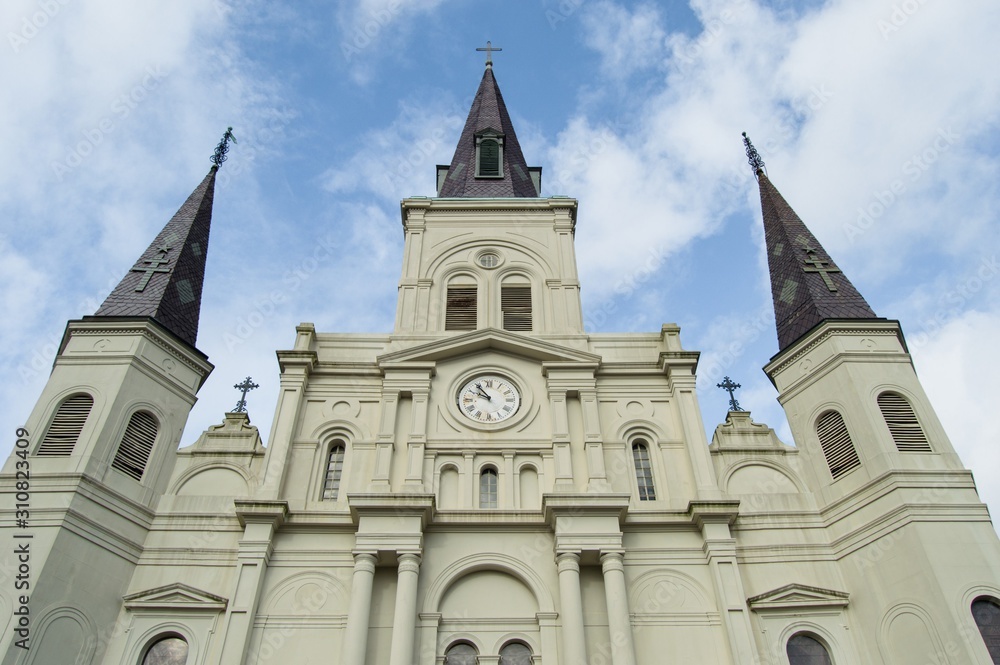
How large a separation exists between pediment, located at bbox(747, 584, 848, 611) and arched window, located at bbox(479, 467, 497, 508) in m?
6.01

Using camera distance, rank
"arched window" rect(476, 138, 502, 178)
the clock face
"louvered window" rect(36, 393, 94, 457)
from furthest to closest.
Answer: "arched window" rect(476, 138, 502, 178)
the clock face
"louvered window" rect(36, 393, 94, 457)

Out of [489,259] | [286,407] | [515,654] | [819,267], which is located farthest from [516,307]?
[515,654]

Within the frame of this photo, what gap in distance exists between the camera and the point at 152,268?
2145cm

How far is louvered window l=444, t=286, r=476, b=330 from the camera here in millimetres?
22188

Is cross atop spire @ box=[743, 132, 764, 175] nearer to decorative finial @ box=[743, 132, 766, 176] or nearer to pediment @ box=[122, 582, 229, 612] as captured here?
decorative finial @ box=[743, 132, 766, 176]

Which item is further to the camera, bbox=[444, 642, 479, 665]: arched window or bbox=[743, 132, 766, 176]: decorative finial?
bbox=[743, 132, 766, 176]: decorative finial

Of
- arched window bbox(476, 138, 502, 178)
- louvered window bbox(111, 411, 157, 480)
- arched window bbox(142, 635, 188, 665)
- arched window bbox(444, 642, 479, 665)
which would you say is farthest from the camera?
arched window bbox(476, 138, 502, 178)

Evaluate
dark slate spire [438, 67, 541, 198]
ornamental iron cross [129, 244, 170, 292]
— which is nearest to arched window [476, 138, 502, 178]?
dark slate spire [438, 67, 541, 198]

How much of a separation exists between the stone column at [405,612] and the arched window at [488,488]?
2.39 metres

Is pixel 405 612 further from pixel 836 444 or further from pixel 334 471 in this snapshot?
pixel 836 444

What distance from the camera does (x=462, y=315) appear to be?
22438mm

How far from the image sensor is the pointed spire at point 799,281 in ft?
66.0

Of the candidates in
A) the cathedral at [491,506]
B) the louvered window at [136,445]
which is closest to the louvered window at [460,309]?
the cathedral at [491,506]

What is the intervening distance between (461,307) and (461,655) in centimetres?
1007
